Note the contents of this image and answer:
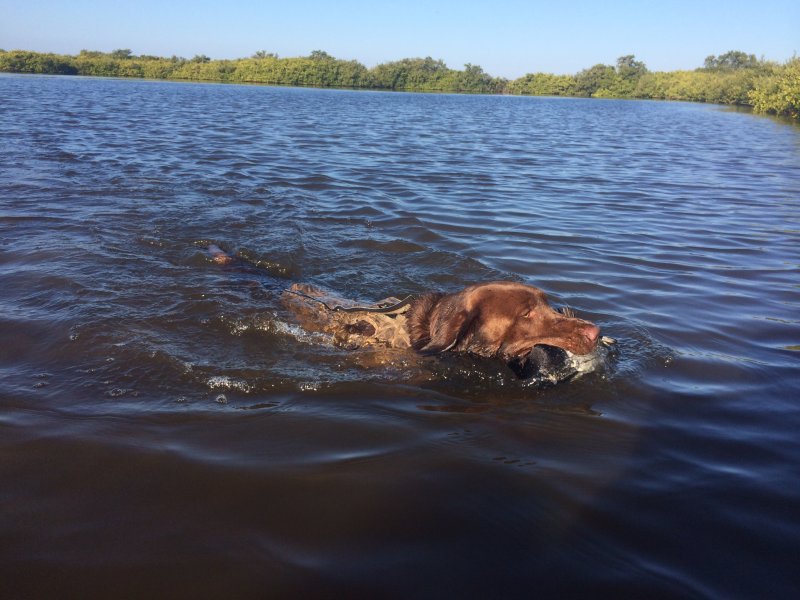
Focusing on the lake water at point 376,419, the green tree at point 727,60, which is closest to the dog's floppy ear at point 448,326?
the lake water at point 376,419

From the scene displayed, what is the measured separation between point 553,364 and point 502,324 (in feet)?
1.45

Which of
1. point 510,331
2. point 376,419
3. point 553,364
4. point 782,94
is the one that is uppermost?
point 782,94

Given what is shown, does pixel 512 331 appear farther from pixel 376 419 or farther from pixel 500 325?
pixel 376 419

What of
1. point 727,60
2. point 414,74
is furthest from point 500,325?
point 727,60

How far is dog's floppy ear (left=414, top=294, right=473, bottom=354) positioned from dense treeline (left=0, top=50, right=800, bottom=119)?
2494 inches

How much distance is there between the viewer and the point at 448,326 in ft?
13.4

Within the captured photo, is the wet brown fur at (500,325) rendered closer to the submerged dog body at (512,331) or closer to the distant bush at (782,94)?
the submerged dog body at (512,331)

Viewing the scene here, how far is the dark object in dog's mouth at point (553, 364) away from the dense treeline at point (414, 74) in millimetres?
63091

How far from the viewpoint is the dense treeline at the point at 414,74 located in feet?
242

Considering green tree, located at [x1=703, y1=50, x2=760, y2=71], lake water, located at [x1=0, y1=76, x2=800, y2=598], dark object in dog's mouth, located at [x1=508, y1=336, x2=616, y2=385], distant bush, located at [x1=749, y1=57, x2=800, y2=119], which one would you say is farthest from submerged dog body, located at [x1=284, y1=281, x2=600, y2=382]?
green tree, located at [x1=703, y1=50, x2=760, y2=71]

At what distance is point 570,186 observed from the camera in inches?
485

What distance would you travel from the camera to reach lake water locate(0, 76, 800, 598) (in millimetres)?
2398

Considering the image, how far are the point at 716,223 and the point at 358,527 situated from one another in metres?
8.57

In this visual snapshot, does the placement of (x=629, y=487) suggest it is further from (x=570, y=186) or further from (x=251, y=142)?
(x=251, y=142)
